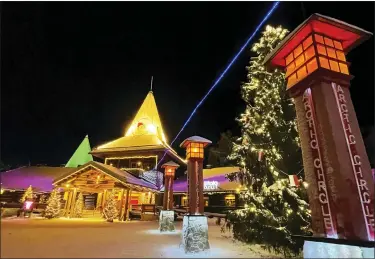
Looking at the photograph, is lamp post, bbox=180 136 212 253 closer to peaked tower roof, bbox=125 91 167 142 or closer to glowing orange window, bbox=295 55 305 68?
glowing orange window, bbox=295 55 305 68

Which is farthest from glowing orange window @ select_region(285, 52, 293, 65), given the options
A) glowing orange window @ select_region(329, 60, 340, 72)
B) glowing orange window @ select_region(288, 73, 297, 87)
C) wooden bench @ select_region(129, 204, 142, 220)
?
wooden bench @ select_region(129, 204, 142, 220)

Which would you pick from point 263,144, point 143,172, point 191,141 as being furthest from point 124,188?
point 263,144

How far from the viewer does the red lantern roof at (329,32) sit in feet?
17.5

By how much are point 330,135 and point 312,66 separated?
160 cm

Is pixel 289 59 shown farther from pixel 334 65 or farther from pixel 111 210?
pixel 111 210

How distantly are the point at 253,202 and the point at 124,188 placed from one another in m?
12.2

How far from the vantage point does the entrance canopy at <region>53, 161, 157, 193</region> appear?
1780 cm

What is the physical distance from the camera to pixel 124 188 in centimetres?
1848

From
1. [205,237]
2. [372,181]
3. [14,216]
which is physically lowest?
[205,237]

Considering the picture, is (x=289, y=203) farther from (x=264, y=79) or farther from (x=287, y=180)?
(x=264, y=79)

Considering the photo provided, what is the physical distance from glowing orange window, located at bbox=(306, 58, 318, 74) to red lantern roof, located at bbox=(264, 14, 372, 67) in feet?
2.28

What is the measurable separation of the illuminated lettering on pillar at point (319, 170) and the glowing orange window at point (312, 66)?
0.43m

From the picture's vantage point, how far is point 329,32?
558 cm

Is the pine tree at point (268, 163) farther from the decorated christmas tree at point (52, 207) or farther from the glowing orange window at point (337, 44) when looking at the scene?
the decorated christmas tree at point (52, 207)
